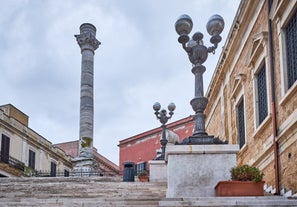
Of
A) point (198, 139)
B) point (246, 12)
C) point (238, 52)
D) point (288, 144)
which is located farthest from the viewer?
point (238, 52)

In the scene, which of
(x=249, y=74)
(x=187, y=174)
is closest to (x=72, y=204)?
(x=187, y=174)

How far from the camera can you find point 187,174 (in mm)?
11602

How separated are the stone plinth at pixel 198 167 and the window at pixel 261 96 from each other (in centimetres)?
459

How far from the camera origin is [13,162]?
4078 centimetres

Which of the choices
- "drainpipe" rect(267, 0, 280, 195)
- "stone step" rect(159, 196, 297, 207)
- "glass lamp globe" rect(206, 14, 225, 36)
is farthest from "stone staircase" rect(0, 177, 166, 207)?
"glass lamp globe" rect(206, 14, 225, 36)

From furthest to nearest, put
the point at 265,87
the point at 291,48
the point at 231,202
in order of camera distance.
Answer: the point at 265,87, the point at 291,48, the point at 231,202

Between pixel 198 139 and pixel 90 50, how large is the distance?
2184 cm

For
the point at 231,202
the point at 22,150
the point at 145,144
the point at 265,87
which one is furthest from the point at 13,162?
the point at 231,202

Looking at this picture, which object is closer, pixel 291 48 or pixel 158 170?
pixel 291 48

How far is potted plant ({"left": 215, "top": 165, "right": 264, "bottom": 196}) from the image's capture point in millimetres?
10617

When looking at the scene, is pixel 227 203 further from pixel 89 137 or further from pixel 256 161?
pixel 89 137

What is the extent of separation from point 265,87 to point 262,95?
0.55 metres

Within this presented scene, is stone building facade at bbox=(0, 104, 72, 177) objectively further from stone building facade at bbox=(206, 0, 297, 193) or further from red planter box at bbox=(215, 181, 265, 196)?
red planter box at bbox=(215, 181, 265, 196)

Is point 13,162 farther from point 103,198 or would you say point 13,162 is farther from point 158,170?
point 103,198
